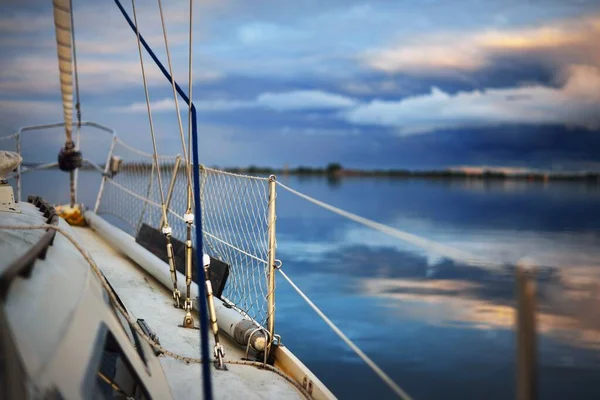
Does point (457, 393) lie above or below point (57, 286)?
below

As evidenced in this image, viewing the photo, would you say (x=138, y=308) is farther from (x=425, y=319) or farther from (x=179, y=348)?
(x=425, y=319)

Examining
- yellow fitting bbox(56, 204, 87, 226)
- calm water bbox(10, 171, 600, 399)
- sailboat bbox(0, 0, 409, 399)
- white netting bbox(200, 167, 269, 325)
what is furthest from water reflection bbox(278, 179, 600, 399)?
yellow fitting bbox(56, 204, 87, 226)

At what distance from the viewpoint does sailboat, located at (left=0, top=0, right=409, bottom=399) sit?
6.12ft

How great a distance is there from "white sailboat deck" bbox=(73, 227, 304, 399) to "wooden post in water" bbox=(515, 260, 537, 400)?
215cm

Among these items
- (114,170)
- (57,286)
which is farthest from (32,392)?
(114,170)

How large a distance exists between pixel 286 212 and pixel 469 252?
33.3 meters

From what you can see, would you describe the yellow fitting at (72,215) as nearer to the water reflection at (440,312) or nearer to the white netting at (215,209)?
the white netting at (215,209)

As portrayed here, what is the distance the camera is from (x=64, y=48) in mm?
5477

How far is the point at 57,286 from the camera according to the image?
6.97 feet

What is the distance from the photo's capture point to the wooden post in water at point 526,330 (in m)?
1.37

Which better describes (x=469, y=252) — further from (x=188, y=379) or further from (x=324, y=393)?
(x=188, y=379)

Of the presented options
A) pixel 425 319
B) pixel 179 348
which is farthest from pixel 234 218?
pixel 425 319

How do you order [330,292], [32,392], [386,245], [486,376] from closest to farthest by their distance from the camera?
[32,392]
[486,376]
[330,292]
[386,245]

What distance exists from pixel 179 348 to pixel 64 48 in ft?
9.72
